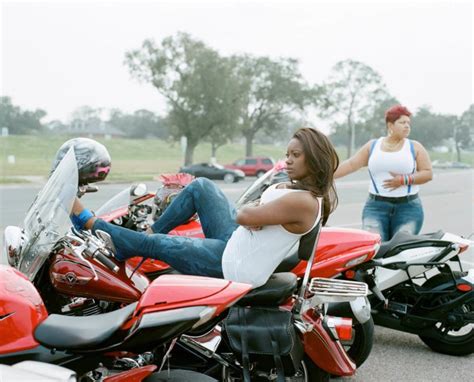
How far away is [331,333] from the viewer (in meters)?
3.10

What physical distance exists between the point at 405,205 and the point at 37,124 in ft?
193

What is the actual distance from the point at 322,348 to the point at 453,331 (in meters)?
1.56

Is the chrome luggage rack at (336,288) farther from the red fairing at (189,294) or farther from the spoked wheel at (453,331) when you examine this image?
the spoked wheel at (453,331)

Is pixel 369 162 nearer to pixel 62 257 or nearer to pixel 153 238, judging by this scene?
pixel 153 238

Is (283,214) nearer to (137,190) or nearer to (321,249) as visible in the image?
(321,249)

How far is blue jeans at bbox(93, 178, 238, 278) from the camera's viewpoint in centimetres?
348

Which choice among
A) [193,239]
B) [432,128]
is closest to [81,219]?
[193,239]

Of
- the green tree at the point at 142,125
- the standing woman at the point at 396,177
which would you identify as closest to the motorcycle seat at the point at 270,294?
the standing woman at the point at 396,177

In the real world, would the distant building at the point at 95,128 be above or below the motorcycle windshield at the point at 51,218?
above

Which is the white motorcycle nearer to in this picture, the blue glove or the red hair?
the red hair

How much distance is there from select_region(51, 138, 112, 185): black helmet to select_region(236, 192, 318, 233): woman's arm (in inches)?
36.7

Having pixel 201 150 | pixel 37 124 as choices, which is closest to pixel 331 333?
pixel 37 124

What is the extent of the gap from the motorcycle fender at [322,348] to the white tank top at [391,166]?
6.53 ft

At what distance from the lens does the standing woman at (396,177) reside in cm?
475
